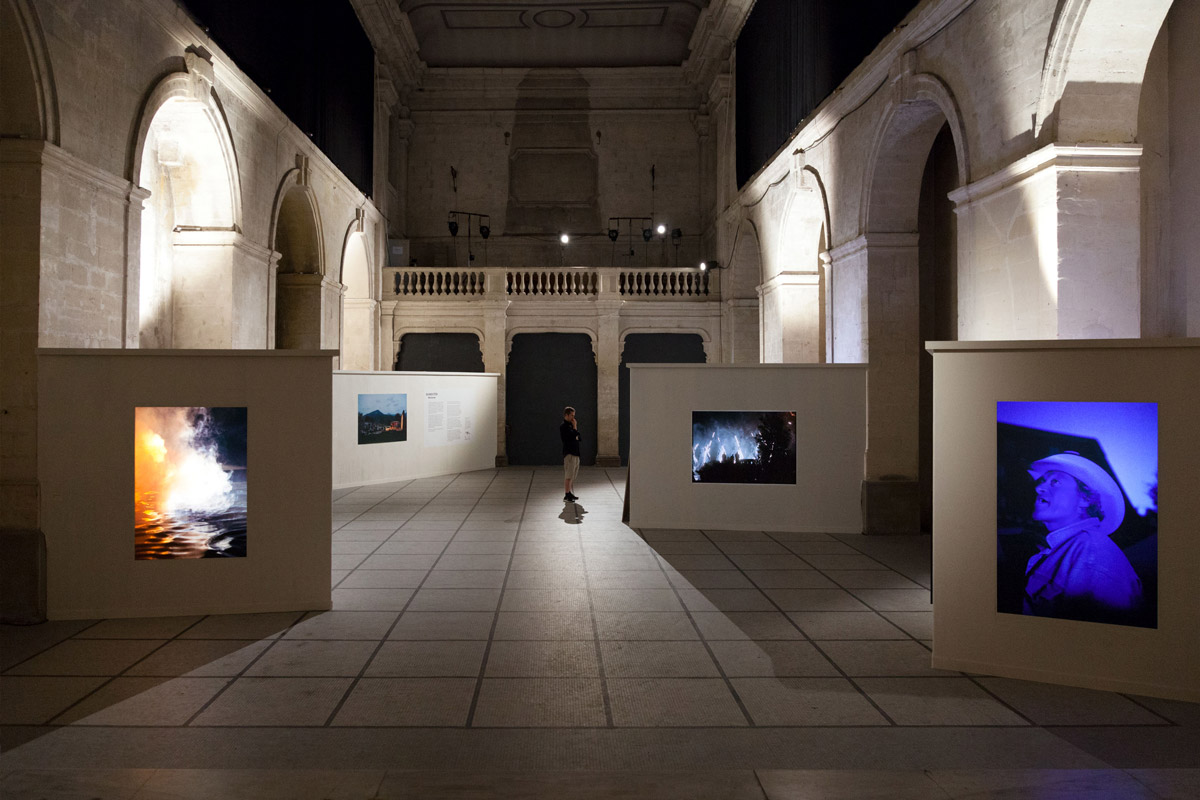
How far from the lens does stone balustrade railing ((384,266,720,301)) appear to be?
19.9 m

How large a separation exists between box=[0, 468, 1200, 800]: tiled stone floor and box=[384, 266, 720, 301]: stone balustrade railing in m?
13.1

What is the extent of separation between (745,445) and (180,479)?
648 cm

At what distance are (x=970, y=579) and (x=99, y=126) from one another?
8.70 metres

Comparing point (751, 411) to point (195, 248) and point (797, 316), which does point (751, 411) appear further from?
point (195, 248)

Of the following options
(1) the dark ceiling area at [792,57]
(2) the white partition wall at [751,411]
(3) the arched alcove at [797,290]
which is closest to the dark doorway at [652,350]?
(1) the dark ceiling area at [792,57]

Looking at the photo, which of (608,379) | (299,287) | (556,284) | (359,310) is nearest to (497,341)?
(556,284)

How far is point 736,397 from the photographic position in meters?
10.0

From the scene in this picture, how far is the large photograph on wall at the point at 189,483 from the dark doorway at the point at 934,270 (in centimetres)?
834

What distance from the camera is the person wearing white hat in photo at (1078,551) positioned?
4.79m

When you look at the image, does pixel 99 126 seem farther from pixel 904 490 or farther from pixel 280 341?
pixel 904 490

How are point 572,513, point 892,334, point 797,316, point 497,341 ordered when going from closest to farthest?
1. point 892,334
2. point 572,513
3. point 797,316
4. point 497,341

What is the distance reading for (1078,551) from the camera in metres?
4.89

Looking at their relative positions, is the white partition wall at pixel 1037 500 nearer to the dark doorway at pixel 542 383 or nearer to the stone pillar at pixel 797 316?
the stone pillar at pixel 797 316

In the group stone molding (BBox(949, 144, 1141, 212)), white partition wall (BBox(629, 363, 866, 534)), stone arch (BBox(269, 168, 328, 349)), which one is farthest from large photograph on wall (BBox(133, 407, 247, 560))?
stone arch (BBox(269, 168, 328, 349))
